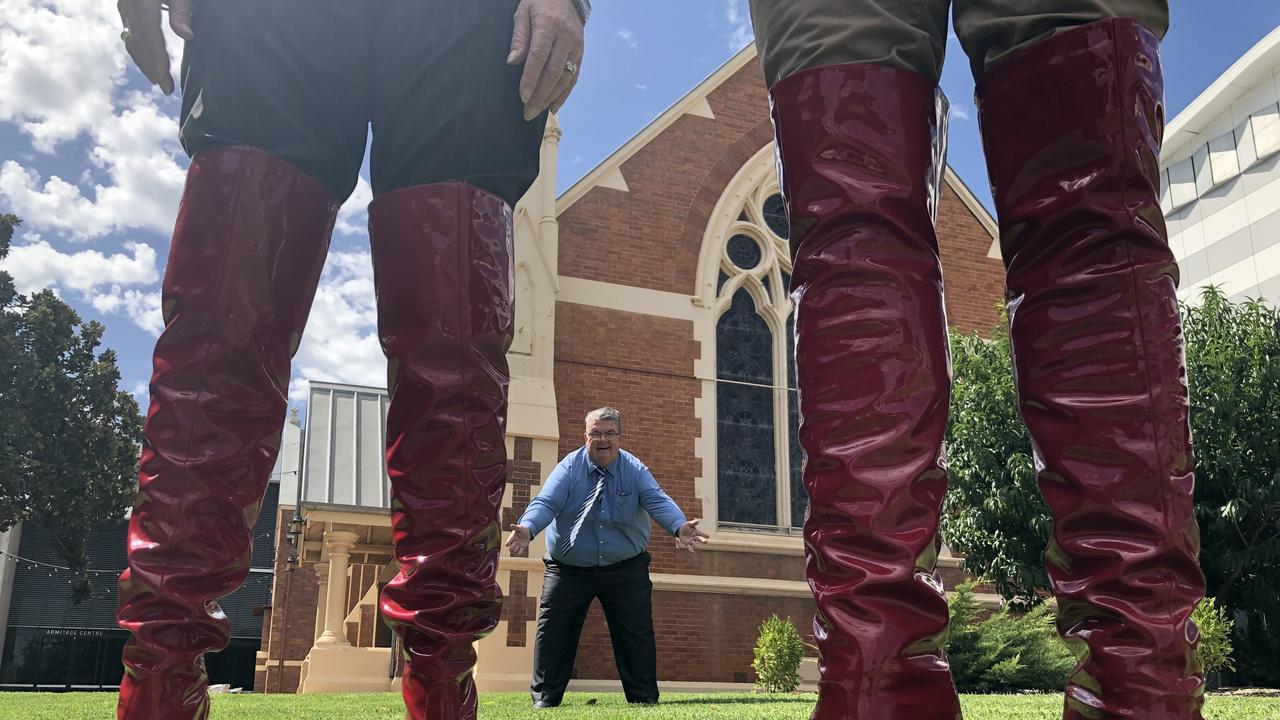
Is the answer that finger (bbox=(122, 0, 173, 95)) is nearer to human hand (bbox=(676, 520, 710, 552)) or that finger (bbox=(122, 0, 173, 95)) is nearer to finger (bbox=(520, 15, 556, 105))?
finger (bbox=(520, 15, 556, 105))

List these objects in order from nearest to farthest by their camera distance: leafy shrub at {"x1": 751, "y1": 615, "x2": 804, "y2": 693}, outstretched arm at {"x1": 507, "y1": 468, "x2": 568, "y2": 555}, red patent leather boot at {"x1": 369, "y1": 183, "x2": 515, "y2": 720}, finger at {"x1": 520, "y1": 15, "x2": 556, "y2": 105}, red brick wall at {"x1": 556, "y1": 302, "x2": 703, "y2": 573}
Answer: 1. red patent leather boot at {"x1": 369, "y1": 183, "x2": 515, "y2": 720}
2. finger at {"x1": 520, "y1": 15, "x2": 556, "y2": 105}
3. outstretched arm at {"x1": 507, "y1": 468, "x2": 568, "y2": 555}
4. leafy shrub at {"x1": 751, "y1": 615, "x2": 804, "y2": 693}
5. red brick wall at {"x1": 556, "y1": 302, "x2": 703, "y2": 573}

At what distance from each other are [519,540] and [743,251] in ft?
31.2

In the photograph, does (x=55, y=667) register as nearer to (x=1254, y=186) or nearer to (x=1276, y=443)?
(x=1276, y=443)

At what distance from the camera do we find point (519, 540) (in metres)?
6.16

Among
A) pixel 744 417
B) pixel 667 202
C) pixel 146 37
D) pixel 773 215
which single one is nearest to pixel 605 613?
pixel 146 37

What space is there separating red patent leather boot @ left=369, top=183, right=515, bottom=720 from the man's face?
5155 mm

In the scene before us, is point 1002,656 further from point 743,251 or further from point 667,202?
point 667,202

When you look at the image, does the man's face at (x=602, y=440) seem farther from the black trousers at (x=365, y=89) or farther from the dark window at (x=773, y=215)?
the dark window at (x=773, y=215)

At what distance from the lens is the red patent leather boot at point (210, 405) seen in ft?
4.58

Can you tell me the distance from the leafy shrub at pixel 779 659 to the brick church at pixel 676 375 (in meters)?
0.87

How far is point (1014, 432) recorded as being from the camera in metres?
12.7

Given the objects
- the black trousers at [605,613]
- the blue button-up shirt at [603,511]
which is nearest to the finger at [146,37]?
the blue button-up shirt at [603,511]

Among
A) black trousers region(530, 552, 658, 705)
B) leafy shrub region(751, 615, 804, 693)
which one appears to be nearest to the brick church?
leafy shrub region(751, 615, 804, 693)

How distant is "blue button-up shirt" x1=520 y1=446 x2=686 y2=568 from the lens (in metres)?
6.85
